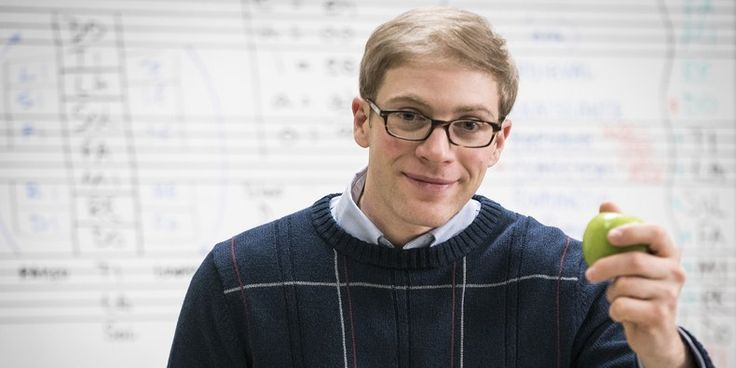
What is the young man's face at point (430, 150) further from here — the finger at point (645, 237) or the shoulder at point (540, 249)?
the finger at point (645, 237)

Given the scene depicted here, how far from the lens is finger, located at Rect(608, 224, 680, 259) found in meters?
0.88

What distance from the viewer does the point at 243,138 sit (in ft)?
6.98

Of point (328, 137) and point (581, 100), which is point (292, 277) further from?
point (581, 100)

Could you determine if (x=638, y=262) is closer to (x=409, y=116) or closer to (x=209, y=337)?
(x=409, y=116)

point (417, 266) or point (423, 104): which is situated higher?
point (423, 104)

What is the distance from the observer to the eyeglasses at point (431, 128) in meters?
1.13

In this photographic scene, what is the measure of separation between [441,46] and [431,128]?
0.12 metres

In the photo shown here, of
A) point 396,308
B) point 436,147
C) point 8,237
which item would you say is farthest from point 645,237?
point 8,237

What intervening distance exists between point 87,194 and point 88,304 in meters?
0.30

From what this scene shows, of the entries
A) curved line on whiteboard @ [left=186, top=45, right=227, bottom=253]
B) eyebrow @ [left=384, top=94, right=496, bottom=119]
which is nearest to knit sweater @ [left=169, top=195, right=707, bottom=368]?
eyebrow @ [left=384, top=94, right=496, bottom=119]

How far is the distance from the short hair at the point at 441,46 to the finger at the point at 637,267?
1.20 ft

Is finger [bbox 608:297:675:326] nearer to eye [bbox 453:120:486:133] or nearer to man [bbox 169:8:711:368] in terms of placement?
man [bbox 169:8:711:368]

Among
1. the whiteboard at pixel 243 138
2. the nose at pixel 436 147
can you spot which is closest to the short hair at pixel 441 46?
the nose at pixel 436 147

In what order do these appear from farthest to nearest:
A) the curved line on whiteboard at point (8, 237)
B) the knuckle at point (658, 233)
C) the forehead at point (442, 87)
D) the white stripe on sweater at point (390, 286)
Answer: the curved line on whiteboard at point (8, 237)
the white stripe on sweater at point (390, 286)
the forehead at point (442, 87)
the knuckle at point (658, 233)
